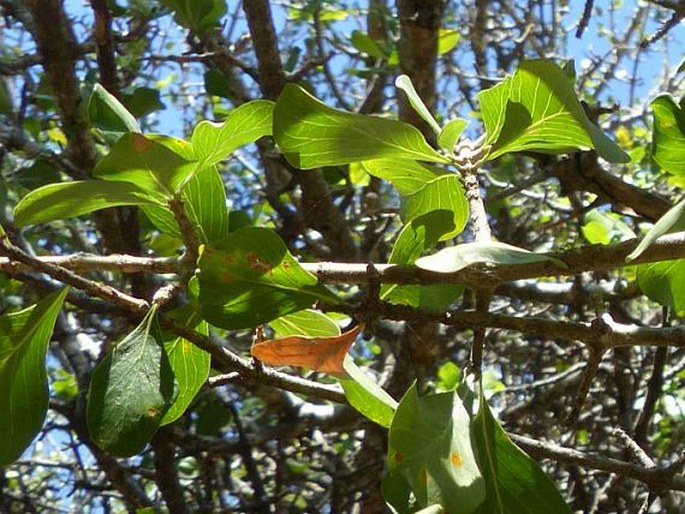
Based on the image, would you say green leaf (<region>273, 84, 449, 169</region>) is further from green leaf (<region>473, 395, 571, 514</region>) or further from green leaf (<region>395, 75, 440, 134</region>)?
green leaf (<region>473, 395, 571, 514</region>)

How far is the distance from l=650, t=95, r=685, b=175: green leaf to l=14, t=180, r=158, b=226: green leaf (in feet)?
1.41

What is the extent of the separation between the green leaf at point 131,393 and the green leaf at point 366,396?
0.14 metres

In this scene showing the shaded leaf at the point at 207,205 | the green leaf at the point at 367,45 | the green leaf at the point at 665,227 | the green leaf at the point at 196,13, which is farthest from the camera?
the green leaf at the point at 367,45

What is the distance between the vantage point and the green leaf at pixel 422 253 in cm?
74

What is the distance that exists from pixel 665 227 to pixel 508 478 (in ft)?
0.72

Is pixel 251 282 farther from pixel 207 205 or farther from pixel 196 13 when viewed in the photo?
pixel 196 13

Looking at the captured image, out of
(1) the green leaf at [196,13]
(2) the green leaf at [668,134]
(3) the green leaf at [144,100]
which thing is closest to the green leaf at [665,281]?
(2) the green leaf at [668,134]

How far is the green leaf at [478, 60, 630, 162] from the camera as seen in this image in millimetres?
703

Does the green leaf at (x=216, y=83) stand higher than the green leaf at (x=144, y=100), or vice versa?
the green leaf at (x=216, y=83)

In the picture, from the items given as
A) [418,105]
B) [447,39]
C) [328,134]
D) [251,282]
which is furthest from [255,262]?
[447,39]

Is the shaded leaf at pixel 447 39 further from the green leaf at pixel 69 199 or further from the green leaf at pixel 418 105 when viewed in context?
the green leaf at pixel 69 199

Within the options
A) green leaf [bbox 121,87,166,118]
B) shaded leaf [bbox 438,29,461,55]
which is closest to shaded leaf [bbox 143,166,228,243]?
green leaf [bbox 121,87,166,118]

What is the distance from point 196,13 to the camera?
1.60m

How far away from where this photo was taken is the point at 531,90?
2.38 feet
